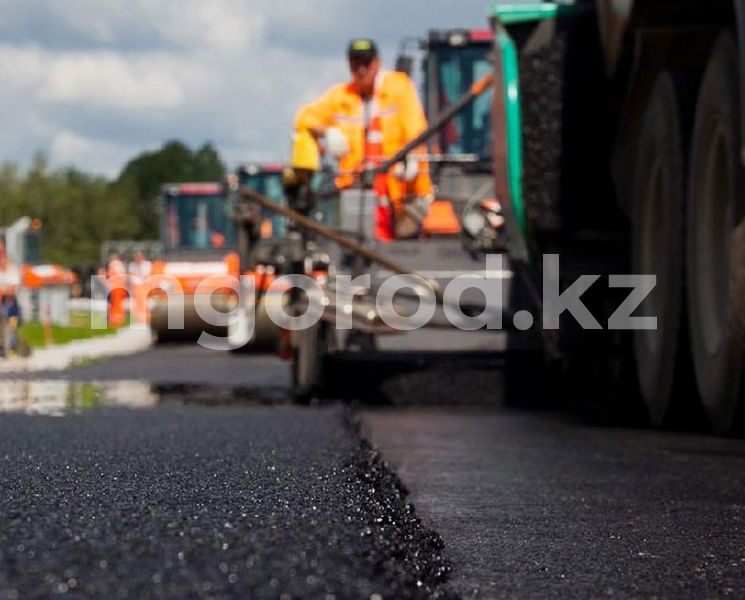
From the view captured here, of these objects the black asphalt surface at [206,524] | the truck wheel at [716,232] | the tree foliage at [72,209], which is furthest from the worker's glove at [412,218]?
the tree foliage at [72,209]

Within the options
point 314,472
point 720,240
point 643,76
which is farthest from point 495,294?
point 314,472

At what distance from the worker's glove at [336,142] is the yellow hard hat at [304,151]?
111 millimetres

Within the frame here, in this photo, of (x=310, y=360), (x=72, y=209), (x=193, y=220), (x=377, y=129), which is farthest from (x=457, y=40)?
(x=72, y=209)

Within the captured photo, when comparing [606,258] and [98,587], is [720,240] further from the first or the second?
[98,587]

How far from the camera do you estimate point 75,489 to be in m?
2.93

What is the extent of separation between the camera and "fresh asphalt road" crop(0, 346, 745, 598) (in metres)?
2.05

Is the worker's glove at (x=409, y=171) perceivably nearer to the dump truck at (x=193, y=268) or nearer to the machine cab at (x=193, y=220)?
the dump truck at (x=193, y=268)

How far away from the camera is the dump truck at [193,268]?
19094 mm

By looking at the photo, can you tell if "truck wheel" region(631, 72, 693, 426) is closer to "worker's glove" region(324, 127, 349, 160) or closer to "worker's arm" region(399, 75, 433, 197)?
"worker's glove" region(324, 127, 349, 160)

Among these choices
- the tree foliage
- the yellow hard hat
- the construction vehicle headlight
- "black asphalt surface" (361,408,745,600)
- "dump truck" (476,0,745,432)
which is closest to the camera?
"black asphalt surface" (361,408,745,600)

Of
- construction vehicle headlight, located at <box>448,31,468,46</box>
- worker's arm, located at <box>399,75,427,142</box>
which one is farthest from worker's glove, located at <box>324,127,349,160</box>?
construction vehicle headlight, located at <box>448,31,468,46</box>

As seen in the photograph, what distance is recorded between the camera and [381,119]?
8.89m

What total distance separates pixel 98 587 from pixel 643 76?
13.4 feet

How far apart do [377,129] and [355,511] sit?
632 cm
